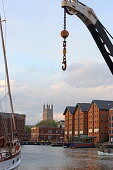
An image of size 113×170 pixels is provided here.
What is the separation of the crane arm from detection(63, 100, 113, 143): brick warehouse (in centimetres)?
11882

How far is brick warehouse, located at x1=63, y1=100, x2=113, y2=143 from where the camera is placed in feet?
488

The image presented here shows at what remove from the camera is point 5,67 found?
95.1 ft

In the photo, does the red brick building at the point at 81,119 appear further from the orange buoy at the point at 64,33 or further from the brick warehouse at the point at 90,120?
the orange buoy at the point at 64,33

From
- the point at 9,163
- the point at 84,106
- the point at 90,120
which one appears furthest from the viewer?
the point at 84,106

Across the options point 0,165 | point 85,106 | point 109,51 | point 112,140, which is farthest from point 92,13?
point 85,106

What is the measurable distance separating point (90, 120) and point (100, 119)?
1232cm

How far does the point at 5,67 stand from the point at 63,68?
7.31 meters

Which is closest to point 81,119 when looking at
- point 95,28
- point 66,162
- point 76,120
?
point 76,120

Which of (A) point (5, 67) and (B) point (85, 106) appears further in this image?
(B) point (85, 106)

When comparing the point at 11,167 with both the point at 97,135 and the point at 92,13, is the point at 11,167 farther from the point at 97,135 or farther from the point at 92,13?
the point at 97,135

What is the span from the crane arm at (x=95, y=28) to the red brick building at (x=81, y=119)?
5532 inches

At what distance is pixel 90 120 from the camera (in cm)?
16175

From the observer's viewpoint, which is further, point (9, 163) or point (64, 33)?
point (9, 163)

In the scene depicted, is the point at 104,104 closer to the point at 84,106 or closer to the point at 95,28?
the point at 84,106
